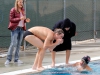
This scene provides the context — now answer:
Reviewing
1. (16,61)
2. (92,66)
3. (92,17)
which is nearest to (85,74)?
(92,66)

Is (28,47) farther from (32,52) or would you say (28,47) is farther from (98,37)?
(98,37)

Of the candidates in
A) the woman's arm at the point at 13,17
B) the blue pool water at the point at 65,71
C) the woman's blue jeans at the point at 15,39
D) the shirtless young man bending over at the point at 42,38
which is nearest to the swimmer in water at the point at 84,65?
Result: the blue pool water at the point at 65,71

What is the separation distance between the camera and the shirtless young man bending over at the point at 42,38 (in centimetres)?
696

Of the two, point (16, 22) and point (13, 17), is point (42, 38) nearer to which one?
point (16, 22)

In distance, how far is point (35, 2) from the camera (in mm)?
11977

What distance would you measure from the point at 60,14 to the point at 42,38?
5.70 m

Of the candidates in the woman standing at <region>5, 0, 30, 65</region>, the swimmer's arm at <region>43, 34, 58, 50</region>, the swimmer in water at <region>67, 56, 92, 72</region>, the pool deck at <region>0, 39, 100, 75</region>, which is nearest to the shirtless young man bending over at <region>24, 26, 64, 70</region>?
the swimmer's arm at <region>43, 34, 58, 50</region>

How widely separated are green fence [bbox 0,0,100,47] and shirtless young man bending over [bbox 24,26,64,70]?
4.03 metres

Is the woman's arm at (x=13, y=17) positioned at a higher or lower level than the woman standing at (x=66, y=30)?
higher

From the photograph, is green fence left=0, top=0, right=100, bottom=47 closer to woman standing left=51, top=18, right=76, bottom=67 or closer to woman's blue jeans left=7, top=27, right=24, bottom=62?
woman's blue jeans left=7, top=27, right=24, bottom=62

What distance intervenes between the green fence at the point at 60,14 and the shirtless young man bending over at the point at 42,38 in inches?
159

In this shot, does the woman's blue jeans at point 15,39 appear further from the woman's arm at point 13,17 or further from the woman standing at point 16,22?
the woman's arm at point 13,17

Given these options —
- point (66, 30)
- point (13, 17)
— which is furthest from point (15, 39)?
point (66, 30)

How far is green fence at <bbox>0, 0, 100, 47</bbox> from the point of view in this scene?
11180 millimetres
